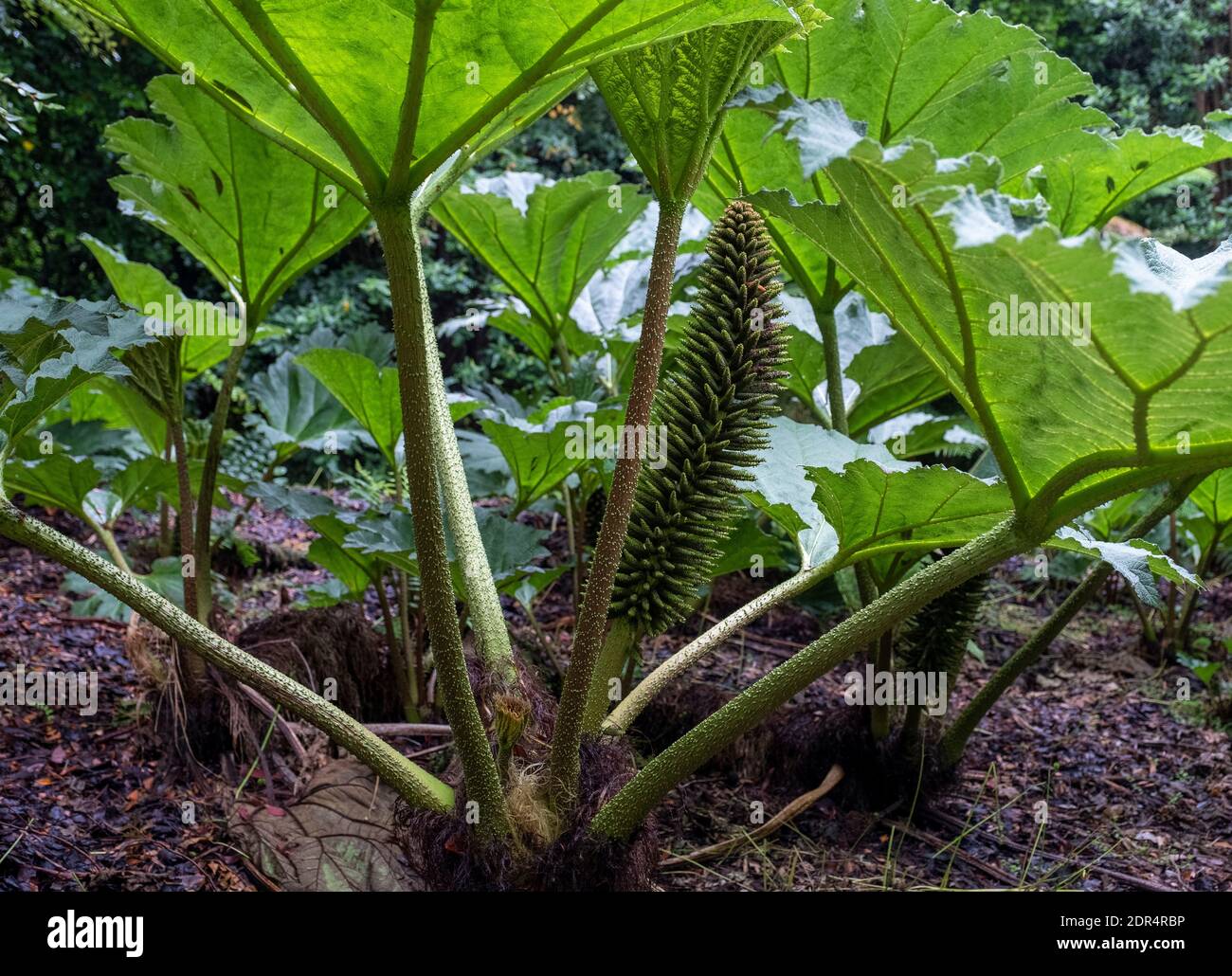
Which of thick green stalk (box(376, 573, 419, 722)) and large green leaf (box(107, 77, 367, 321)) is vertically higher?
large green leaf (box(107, 77, 367, 321))

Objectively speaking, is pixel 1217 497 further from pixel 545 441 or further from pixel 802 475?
pixel 545 441

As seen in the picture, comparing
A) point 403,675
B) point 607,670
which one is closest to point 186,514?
point 403,675

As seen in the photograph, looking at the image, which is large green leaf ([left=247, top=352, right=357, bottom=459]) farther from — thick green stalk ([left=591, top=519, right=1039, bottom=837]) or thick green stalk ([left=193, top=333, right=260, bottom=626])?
thick green stalk ([left=591, top=519, right=1039, bottom=837])

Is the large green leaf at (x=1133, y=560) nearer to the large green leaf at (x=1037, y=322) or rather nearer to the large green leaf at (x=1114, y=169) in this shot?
the large green leaf at (x=1037, y=322)

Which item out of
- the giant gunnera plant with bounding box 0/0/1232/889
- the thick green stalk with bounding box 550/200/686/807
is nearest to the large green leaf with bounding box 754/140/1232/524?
the giant gunnera plant with bounding box 0/0/1232/889

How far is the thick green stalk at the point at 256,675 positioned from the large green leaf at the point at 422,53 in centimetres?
66

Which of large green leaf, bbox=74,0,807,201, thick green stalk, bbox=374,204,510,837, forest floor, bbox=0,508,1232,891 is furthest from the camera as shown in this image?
forest floor, bbox=0,508,1232,891

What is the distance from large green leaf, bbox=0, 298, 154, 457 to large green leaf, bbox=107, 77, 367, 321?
20.5 inches

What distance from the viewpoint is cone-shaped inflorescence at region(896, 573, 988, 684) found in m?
1.94

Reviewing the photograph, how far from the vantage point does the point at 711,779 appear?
6.63 feet

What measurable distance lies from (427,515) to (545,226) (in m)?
1.15

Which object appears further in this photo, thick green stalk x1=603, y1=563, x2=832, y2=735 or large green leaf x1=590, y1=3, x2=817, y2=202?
thick green stalk x1=603, y1=563, x2=832, y2=735
